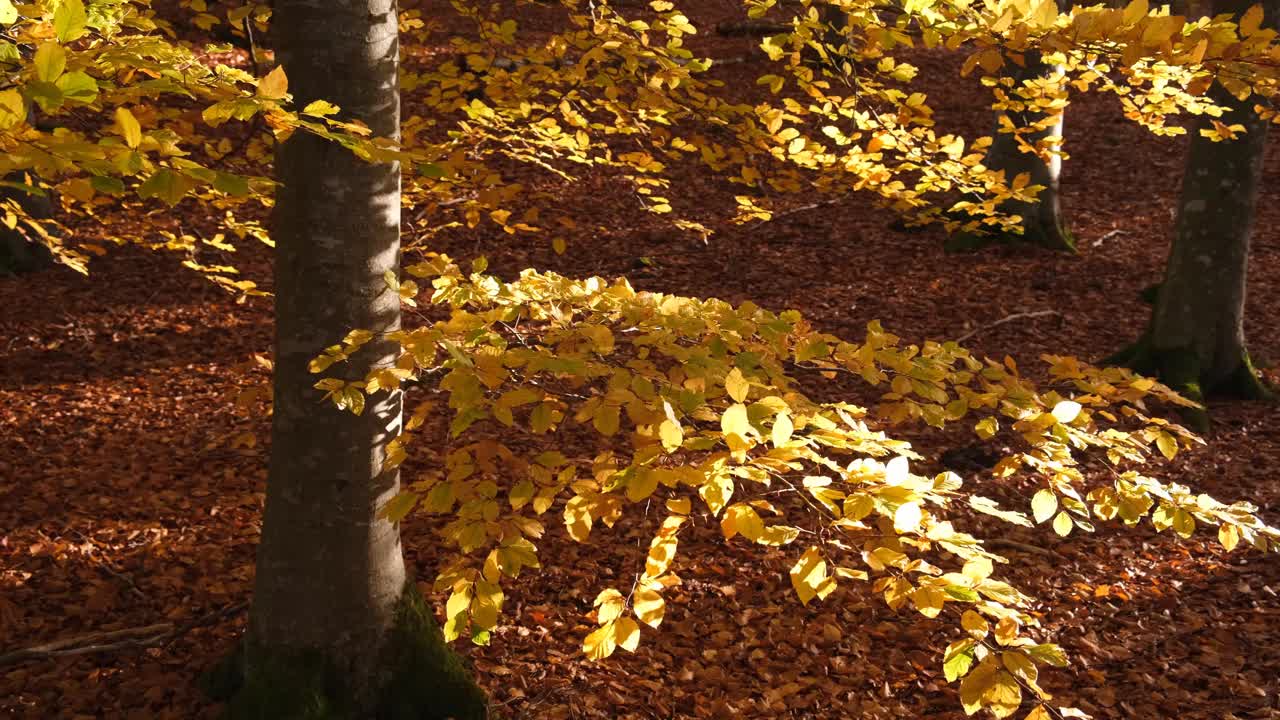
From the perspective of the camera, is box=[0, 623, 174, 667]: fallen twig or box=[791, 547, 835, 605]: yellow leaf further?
box=[0, 623, 174, 667]: fallen twig

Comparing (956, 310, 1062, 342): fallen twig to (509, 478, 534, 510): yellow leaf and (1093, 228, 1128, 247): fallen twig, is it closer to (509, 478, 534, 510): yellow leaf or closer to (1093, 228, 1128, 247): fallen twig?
(1093, 228, 1128, 247): fallen twig

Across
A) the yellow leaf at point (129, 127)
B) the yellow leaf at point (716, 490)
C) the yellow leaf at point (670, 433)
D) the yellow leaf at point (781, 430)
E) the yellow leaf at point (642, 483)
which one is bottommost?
the yellow leaf at point (642, 483)

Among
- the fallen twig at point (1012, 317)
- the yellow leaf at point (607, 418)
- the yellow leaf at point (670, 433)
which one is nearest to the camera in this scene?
the yellow leaf at point (670, 433)

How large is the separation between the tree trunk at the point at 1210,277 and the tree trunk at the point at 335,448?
5298 mm

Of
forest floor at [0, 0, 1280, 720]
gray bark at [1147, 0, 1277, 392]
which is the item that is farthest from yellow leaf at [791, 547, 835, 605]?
gray bark at [1147, 0, 1277, 392]

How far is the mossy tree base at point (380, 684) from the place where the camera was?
2.98 m

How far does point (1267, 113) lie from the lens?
270 cm

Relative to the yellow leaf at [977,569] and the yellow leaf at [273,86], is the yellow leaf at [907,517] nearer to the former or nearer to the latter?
the yellow leaf at [977,569]

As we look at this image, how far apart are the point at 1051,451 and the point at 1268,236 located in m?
8.43

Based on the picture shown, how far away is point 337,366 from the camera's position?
2658 mm

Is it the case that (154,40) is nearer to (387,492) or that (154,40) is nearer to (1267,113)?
(387,492)

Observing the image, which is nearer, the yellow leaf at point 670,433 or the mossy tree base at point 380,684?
the yellow leaf at point 670,433

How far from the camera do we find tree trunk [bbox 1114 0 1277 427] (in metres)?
5.60

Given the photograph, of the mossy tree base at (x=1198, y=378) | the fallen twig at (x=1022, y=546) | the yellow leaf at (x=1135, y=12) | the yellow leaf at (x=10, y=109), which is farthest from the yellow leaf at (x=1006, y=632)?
the mossy tree base at (x=1198, y=378)
